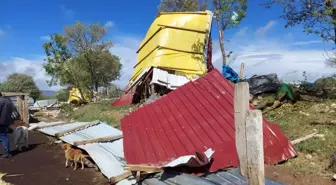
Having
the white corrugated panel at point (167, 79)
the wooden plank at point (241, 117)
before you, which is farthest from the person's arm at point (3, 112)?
the wooden plank at point (241, 117)

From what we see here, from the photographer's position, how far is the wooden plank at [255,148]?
3645 millimetres

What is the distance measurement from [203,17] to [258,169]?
13.4 meters

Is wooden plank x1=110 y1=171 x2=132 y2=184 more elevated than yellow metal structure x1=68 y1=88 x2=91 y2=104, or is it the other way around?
yellow metal structure x1=68 y1=88 x2=91 y2=104

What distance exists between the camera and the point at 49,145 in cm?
1188

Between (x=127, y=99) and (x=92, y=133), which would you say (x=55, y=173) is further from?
(x=127, y=99)

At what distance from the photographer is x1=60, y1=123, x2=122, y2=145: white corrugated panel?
34.7 feet

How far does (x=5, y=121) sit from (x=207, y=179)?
6.55m

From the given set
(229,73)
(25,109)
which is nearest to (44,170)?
(229,73)

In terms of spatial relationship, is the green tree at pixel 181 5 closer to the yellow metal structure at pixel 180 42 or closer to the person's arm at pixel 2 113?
the yellow metal structure at pixel 180 42

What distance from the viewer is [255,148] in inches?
144

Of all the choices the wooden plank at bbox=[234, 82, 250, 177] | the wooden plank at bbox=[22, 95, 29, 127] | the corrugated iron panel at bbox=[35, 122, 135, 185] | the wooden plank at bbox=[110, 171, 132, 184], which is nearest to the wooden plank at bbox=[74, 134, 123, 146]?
the corrugated iron panel at bbox=[35, 122, 135, 185]

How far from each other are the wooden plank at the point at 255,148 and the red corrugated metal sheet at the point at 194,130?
1.73 meters

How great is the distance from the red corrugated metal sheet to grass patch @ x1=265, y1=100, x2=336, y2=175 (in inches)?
14.7

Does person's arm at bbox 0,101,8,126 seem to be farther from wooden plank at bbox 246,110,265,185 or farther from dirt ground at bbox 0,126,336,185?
wooden plank at bbox 246,110,265,185
